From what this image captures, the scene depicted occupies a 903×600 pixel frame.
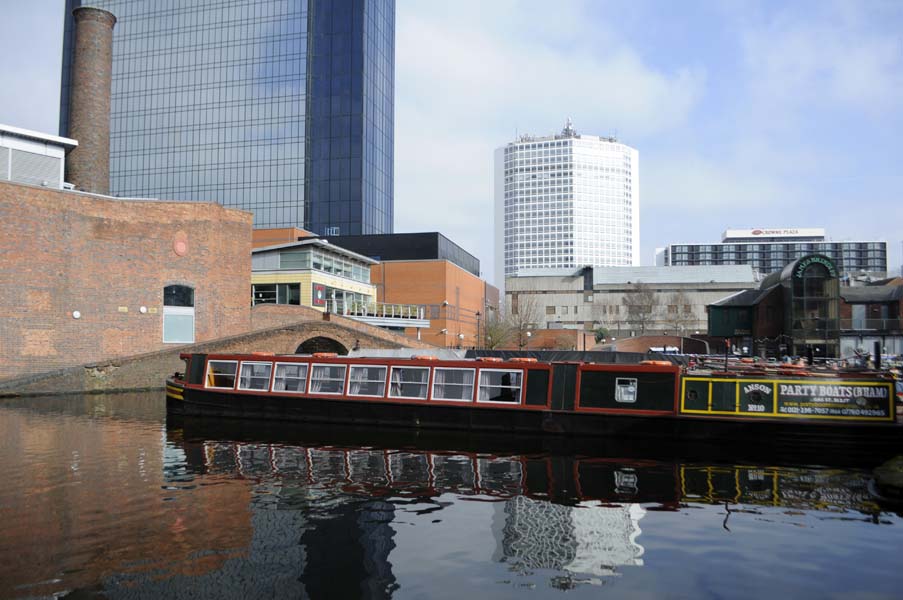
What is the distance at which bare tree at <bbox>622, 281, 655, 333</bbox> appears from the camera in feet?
269

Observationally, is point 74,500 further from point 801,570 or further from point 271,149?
point 271,149

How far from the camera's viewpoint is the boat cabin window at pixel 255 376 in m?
22.8

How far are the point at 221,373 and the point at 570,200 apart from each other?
140 m

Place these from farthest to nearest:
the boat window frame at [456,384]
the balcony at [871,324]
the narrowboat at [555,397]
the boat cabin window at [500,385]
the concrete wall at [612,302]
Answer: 1. the concrete wall at [612,302]
2. the balcony at [871,324]
3. the boat window frame at [456,384]
4. the boat cabin window at [500,385]
5. the narrowboat at [555,397]

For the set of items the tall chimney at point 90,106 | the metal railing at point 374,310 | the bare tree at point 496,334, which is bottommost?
the bare tree at point 496,334

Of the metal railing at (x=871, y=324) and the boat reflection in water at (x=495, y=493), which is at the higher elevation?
the metal railing at (x=871, y=324)

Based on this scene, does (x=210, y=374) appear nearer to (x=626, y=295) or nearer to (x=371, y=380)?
(x=371, y=380)

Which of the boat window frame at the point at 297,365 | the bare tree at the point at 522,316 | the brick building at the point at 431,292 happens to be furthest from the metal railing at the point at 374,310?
the boat window frame at the point at 297,365

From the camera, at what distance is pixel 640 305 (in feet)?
270

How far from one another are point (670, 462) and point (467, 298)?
57.2 m

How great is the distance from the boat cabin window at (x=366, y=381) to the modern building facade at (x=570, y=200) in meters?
137

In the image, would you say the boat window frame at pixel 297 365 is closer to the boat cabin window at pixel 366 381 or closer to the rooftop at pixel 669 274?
the boat cabin window at pixel 366 381

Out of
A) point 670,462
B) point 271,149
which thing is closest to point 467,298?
point 271,149

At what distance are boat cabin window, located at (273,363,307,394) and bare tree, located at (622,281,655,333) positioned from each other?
63.7 meters
